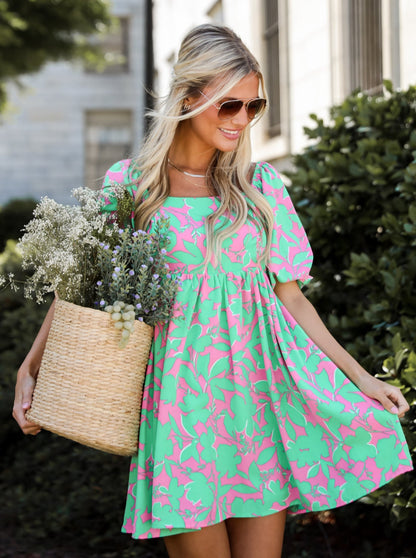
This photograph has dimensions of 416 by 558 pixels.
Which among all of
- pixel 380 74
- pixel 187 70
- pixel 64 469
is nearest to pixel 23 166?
pixel 380 74

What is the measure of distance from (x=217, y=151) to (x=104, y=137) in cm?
2151

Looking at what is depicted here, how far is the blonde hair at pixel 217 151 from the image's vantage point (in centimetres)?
A: 267

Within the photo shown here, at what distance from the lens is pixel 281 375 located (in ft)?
8.72

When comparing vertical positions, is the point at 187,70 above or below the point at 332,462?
above

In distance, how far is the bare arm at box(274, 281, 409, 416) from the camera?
2600mm

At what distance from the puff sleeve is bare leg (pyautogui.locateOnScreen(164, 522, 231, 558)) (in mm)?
841

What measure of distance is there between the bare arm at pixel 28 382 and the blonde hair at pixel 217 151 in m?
0.49


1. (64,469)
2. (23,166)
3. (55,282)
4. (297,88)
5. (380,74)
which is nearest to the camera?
(55,282)

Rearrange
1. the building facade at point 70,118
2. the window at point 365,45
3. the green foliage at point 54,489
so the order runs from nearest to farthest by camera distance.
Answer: the green foliage at point 54,489
the window at point 365,45
the building facade at point 70,118

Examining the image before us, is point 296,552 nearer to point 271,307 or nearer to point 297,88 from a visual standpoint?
point 271,307

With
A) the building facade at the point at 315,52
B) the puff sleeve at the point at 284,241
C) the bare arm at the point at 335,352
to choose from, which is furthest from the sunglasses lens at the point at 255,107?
the building facade at the point at 315,52

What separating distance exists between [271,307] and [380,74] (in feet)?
19.3

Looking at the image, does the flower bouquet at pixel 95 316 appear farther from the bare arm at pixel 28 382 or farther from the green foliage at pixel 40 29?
the green foliage at pixel 40 29

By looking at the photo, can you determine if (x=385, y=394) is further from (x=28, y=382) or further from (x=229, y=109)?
(x=28, y=382)
